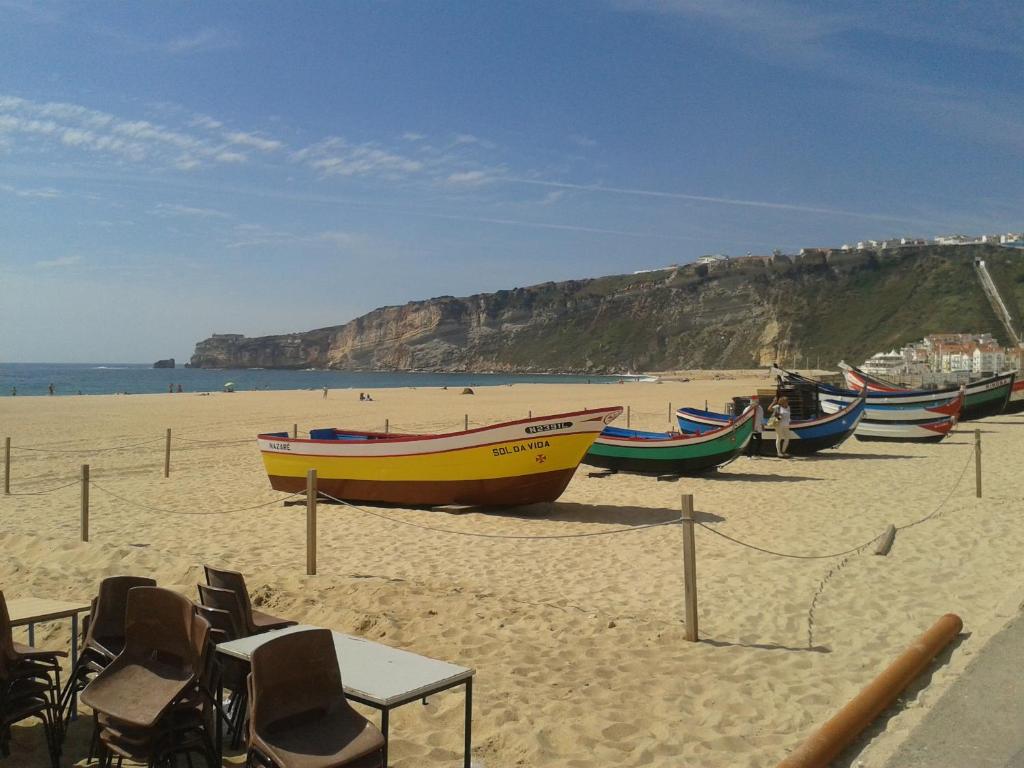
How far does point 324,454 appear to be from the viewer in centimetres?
1327

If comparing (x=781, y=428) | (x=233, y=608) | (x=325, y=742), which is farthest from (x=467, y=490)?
(x=781, y=428)

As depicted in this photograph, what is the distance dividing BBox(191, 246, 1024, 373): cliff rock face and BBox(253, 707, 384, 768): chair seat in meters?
116

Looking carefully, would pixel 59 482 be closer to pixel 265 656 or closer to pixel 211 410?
pixel 265 656

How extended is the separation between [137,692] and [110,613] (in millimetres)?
838

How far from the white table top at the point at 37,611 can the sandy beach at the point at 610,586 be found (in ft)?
2.15

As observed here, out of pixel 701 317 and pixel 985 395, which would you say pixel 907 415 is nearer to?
pixel 985 395

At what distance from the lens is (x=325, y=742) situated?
349 centimetres

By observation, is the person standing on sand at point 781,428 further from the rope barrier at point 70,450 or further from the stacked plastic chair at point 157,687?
the rope barrier at point 70,450

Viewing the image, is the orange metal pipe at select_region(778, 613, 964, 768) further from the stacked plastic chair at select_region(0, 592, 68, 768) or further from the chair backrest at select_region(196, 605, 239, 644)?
the stacked plastic chair at select_region(0, 592, 68, 768)

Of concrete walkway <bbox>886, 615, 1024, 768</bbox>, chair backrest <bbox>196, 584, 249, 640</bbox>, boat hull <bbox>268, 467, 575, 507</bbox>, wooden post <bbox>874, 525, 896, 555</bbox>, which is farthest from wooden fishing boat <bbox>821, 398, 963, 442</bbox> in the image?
chair backrest <bbox>196, 584, 249, 640</bbox>

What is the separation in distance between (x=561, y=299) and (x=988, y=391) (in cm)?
14956

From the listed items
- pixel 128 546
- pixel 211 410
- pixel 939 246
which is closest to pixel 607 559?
pixel 128 546

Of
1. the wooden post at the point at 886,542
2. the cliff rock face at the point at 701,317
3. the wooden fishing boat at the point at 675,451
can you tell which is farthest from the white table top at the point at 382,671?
the cliff rock face at the point at 701,317

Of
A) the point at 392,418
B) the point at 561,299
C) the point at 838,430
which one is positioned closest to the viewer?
the point at 838,430
